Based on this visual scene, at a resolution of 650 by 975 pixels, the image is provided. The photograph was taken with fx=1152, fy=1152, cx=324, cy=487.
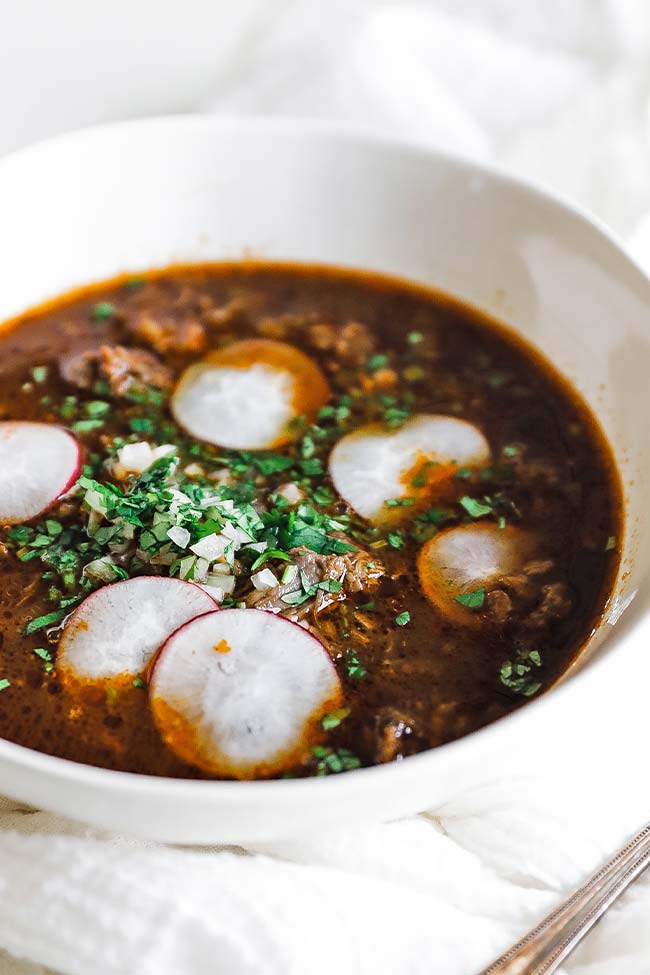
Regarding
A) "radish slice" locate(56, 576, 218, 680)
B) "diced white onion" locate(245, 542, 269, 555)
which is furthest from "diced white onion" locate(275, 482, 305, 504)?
"radish slice" locate(56, 576, 218, 680)

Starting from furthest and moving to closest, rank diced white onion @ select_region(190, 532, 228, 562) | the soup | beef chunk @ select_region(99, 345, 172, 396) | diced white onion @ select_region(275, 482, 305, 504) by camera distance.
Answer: beef chunk @ select_region(99, 345, 172, 396) < diced white onion @ select_region(275, 482, 305, 504) < diced white onion @ select_region(190, 532, 228, 562) < the soup

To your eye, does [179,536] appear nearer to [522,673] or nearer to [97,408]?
[97,408]

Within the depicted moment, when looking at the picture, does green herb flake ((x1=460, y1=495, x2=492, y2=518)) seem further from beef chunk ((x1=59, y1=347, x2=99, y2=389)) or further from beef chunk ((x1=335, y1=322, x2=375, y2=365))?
beef chunk ((x1=59, y1=347, x2=99, y2=389))

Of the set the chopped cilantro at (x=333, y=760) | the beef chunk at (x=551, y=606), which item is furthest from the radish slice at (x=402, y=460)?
the chopped cilantro at (x=333, y=760)

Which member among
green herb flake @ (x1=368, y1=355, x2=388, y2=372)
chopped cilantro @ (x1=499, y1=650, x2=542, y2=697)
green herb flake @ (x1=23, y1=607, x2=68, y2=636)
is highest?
chopped cilantro @ (x1=499, y1=650, x2=542, y2=697)

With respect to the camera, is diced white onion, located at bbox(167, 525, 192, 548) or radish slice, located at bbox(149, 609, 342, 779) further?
diced white onion, located at bbox(167, 525, 192, 548)

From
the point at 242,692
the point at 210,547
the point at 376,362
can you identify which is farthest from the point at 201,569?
the point at 376,362

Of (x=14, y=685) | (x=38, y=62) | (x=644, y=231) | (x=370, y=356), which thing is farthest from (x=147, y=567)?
(x=38, y=62)

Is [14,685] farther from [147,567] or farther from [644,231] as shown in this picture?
[644,231]
